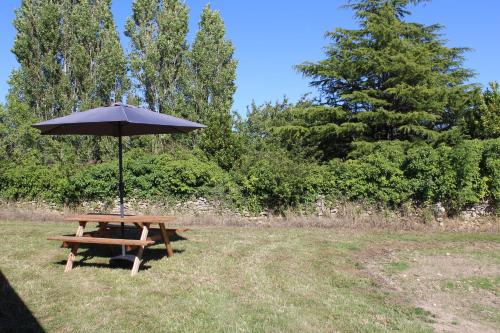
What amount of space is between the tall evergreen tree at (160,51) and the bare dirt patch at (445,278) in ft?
53.6

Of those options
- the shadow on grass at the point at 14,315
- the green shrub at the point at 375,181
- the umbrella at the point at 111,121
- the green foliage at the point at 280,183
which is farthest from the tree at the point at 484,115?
the shadow on grass at the point at 14,315

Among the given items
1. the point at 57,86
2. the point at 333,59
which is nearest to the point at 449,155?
the point at 333,59

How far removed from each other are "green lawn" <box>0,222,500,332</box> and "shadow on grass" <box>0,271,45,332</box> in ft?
0.07

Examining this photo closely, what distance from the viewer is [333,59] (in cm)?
1708

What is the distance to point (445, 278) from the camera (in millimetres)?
6285

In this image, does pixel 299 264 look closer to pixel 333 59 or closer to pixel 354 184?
pixel 354 184

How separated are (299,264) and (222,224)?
4.87m

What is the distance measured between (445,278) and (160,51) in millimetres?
20223

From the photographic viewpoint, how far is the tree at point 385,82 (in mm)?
15414

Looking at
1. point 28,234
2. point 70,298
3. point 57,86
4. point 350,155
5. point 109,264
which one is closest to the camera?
point 70,298

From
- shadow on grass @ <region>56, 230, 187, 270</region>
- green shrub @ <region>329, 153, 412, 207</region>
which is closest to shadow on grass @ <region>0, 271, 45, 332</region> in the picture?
shadow on grass @ <region>56, 230, 187, 270</region>

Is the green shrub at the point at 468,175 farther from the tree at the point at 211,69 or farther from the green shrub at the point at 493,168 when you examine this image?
the tree at the point at 211,69

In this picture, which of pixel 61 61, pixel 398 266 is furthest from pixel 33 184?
pixel 61 61

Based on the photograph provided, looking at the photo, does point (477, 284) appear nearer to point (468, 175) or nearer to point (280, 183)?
point (468, 175)
